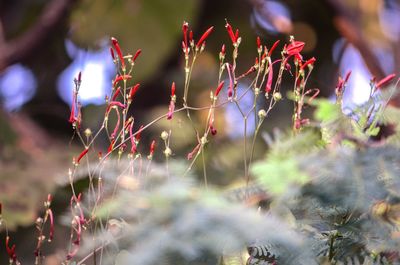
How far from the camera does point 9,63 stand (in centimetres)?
342

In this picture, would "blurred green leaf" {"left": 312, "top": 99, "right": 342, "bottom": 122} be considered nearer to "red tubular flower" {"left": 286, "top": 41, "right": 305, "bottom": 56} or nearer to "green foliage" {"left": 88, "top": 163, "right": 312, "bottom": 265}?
"red tubular flower" {"left": 286, "top": 41, "right": 305, "bottom": 56}

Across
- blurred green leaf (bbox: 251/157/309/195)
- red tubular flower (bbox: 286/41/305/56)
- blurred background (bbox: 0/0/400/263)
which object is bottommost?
blurred background (bbox: 0/0/400/263)

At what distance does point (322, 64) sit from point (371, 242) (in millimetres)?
3524

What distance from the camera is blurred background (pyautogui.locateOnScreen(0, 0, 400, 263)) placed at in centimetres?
299

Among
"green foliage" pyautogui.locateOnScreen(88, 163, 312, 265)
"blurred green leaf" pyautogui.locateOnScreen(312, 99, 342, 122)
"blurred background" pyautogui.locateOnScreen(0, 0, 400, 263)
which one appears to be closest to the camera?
"green foliage" pyautogui.locateOnScreen(88, 163, 312, 265)

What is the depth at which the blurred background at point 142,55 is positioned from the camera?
299 cm

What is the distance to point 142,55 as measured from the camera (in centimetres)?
367

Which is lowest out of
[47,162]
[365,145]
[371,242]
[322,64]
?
[322,64]

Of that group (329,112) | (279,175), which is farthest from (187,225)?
(329,112)

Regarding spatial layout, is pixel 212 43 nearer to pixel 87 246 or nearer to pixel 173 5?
pixel 173 5

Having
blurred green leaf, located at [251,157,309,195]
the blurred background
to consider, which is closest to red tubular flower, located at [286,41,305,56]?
blurred green leaf, located at [251,157,309,195]

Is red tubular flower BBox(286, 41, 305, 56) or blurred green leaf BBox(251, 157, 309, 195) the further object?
red tubular flower BBox(286, 41, 305, 56)

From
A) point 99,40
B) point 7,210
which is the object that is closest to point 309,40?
point 99,40

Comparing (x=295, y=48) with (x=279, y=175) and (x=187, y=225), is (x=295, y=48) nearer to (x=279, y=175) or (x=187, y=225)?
(x=279, y=175)
